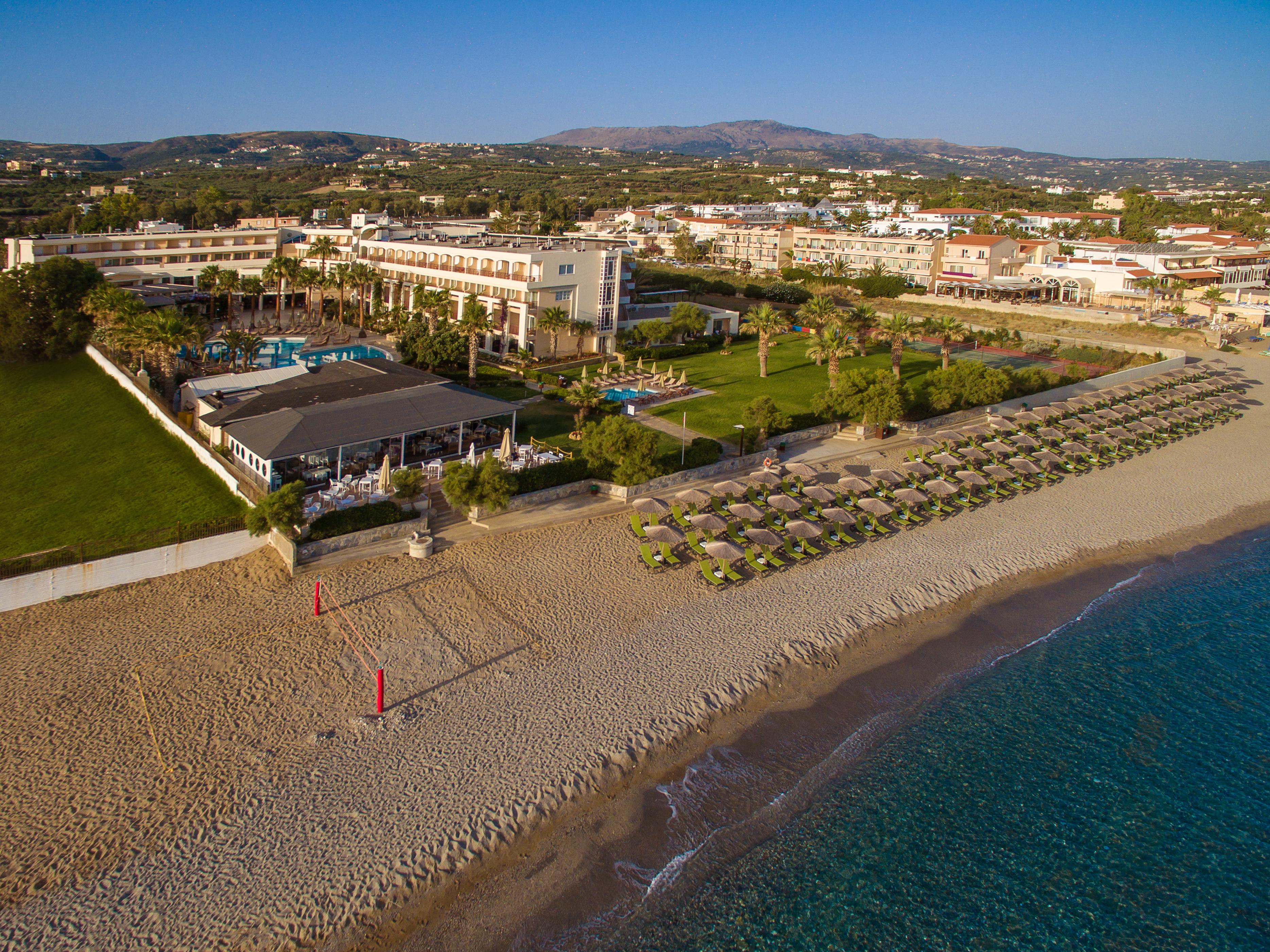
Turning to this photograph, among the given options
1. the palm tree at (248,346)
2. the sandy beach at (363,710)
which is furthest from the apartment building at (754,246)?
the sandy beach at (363,710)

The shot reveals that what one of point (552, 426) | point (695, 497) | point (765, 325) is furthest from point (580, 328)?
point (695, 497)

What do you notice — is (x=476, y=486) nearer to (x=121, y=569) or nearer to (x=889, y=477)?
(x=121, y=569)

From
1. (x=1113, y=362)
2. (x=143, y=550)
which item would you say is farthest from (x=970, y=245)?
(x=143, y=550)

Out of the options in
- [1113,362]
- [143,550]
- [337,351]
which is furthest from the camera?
[1113,362]

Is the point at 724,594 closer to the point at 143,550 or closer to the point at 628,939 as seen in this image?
the point at 628,939

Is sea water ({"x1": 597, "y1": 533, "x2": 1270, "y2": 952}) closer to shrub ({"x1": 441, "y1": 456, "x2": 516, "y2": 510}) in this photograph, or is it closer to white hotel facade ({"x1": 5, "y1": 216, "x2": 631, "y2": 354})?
shrub ({"x1": 441, "y1": 456, "x2": 516, "y2": 510})

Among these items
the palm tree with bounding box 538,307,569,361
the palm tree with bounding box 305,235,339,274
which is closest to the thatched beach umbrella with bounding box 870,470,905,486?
the palm tree with bounding box 538,307,569,361
